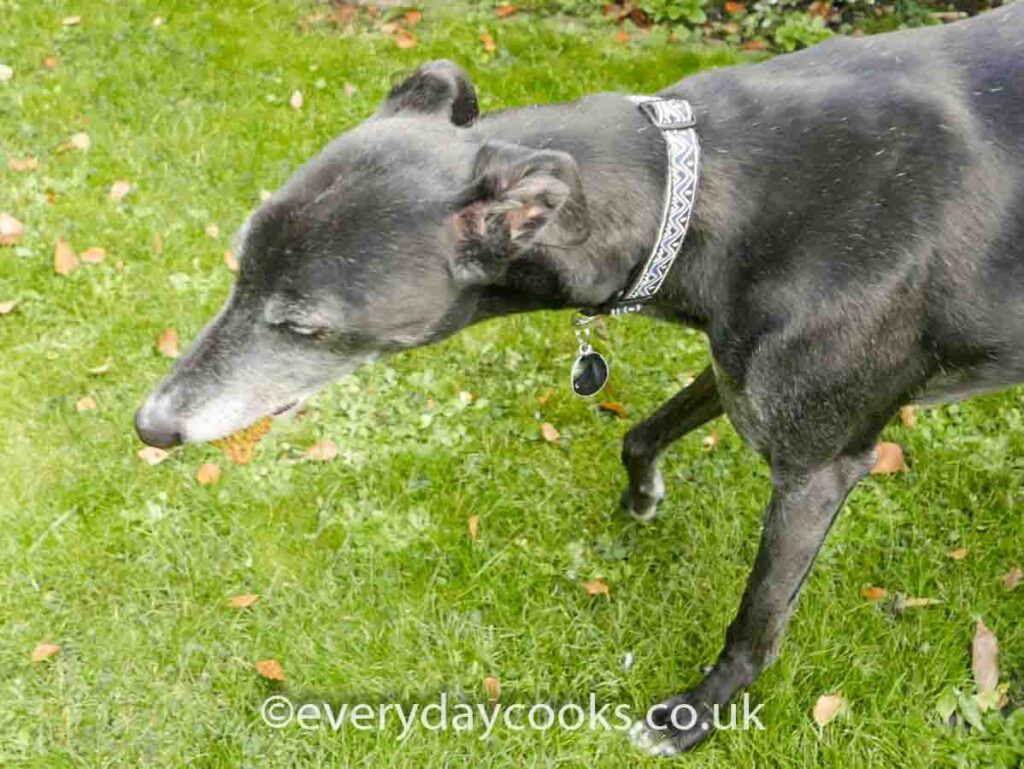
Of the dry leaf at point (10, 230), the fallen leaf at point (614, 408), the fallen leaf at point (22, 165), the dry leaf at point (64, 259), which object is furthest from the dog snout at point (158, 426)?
the fallen leaf at point (22, 165)

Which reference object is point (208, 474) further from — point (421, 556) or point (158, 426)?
point (158, 426)

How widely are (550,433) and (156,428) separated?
183 cm

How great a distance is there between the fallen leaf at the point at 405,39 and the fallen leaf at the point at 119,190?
2.21 meters

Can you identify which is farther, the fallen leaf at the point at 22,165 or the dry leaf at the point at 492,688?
the fallen leaf at the point at 22,165

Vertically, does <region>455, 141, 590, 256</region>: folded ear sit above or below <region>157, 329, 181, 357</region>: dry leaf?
above

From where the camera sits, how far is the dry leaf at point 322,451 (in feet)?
14.0

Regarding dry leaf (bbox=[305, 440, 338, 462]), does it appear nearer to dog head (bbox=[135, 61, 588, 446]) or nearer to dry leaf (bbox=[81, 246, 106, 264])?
dog head (bbox=[135, 61, 588, 446])

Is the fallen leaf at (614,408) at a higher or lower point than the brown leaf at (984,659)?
higher

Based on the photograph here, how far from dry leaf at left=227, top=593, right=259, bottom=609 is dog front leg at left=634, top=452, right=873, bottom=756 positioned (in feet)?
4.89

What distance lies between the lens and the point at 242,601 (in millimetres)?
3770

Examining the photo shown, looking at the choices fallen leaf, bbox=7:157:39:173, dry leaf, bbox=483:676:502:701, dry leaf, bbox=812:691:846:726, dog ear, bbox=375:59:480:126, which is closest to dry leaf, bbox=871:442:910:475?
dry leaf, bbox=812:691:846:726

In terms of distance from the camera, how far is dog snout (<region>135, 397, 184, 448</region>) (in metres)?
3.04

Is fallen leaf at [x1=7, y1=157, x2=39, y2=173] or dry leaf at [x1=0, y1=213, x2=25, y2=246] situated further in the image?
fallen leaf at [x1=7, y1=157, x2=39, y2=173]

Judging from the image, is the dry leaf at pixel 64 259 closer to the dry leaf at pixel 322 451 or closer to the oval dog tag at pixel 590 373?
the dry leaf at pixel 322 451
